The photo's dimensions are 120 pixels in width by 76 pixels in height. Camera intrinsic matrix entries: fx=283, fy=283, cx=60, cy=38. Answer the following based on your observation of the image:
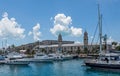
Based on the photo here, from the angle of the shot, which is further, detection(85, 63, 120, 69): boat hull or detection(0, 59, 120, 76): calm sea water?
detection(85, 63, 120, 69): boat hull

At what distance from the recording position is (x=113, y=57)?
7856 cm

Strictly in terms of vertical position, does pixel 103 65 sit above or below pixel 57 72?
above

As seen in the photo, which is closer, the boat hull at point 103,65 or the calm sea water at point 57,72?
the calm sea water at point 57,72

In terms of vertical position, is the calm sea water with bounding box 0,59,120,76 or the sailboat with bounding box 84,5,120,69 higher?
the sailboat with bounding box 84,5,120,69

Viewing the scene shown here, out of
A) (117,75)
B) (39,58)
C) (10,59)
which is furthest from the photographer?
(39,58)

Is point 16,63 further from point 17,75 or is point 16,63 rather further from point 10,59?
point 17,75

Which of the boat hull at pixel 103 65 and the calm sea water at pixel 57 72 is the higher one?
the boat hull at pixel 103 65

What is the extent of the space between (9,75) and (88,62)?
892 inches

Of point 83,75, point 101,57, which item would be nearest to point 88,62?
point 101,57

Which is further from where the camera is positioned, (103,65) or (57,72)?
(57,72)

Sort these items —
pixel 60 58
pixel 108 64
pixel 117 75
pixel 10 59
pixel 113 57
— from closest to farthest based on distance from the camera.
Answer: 1. pixel 117 75
2. pixel 108 64
3. pixel 113 57
4. pixel 10 59
5. pixel 60 58

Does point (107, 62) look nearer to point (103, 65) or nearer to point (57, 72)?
point (103, 65)

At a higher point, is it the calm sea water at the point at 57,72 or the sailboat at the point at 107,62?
the sailboat at the point at 107,62

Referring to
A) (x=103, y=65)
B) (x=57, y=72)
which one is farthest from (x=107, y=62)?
(x=57, y=72)
